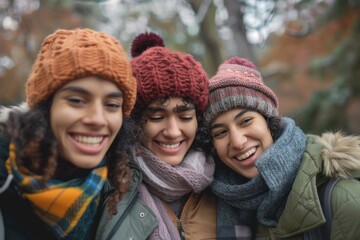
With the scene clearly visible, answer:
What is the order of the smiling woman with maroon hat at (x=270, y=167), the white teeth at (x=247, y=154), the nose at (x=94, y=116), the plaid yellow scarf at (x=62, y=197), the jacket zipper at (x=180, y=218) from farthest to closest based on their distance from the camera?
1. the white teeth at (x=247, y=154)
2. the jacket zipper at (x=180, y=218)
3. the smiling woman with maroon hat at (x=270, y=167)
4. the nose at (x=94, y=116)
5. the plaid yellow scarf at (x=62, y=197)

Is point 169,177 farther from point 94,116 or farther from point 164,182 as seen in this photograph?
point 94,116

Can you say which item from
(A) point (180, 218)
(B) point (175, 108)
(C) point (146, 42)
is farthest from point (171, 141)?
(C) point (146, 42)

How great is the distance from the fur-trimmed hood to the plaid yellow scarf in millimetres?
1465

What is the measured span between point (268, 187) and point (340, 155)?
0.52 metres

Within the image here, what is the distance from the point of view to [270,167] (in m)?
2.54

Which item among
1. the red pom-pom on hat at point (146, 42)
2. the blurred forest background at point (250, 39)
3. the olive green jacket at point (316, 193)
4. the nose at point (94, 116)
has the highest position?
the blurred forest background at point (250, 39)

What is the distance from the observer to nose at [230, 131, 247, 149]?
2691mm

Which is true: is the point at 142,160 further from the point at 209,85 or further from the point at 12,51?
the point at 12,51

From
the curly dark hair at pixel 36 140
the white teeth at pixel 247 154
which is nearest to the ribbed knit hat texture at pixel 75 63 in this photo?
the curly dark hair at pixel 36 140

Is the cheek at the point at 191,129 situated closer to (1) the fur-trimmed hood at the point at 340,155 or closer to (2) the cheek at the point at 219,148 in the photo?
(2) the cheek at the point at 219,148

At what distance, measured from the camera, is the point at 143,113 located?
9.03 ft

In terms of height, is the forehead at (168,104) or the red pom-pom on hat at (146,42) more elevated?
the red pom-pom on hat at (146,42)

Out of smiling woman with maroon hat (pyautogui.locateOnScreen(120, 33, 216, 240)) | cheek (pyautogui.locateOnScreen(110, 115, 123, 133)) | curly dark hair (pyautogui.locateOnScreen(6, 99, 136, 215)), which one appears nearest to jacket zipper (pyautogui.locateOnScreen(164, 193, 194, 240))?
smiling woman with maroon hat (pyautogui.locateOnScreen(120, 33, 216, 240))

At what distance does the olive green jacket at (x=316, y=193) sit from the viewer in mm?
2227
